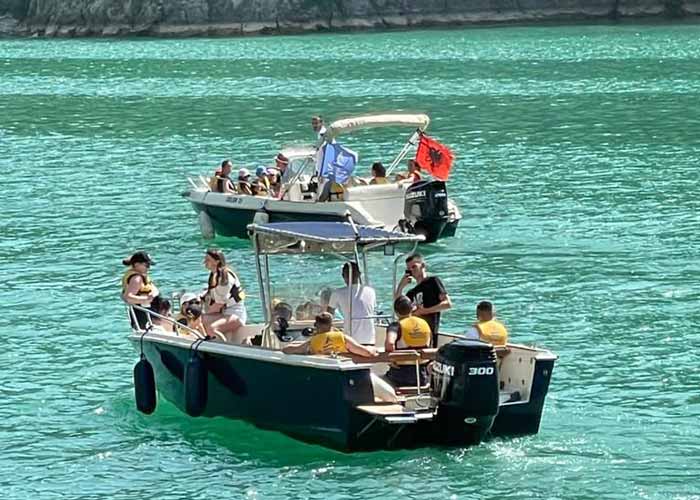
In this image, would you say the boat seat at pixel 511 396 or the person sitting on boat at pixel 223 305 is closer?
the boat seat at pixel 511 396

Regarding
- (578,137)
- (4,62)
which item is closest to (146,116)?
(578,137)

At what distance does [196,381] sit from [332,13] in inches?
4088

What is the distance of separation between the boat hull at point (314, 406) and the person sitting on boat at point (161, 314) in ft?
4.70

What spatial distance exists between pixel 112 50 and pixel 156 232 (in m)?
75.3

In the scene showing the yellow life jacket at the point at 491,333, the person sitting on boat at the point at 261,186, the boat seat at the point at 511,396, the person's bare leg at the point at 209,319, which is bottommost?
the person sitting on boat at the point at 261,186

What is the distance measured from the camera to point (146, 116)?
6328 centimetres

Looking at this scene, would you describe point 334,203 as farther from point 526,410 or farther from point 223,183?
point 526,410

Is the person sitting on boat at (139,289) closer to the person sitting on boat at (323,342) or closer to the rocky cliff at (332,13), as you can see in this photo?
the person sitting on boat at (323,342)

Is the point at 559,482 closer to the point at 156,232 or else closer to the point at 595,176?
the point at 156,232

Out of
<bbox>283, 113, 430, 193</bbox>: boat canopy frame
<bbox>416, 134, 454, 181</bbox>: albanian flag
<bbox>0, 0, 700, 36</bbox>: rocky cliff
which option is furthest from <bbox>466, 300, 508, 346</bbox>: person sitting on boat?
<bbox>0, 0, 700, 36</bbox>: rocky cliff

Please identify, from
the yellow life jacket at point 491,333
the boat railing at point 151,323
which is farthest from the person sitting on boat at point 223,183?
the yellow life jacket at point 491,333

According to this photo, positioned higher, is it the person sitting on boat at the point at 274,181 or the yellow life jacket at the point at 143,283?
the yellow life jacket at the point at 143,283

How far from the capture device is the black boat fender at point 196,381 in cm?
1917

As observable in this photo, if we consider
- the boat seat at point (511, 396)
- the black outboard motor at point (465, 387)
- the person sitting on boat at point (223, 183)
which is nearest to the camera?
the black outboard motor at point (465, 387)
